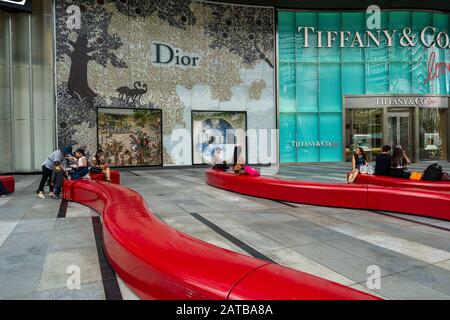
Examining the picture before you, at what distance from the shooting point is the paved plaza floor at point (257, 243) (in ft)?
12.4

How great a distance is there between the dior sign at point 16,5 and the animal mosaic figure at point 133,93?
17.8 feet

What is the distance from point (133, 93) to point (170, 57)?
9.80 ft

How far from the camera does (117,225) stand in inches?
177

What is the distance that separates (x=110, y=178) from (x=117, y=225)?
8297 mm

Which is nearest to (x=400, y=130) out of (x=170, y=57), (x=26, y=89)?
(x=170, y=57)

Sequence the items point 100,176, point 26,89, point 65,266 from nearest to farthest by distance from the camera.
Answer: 1. point 65,266
2. point 100,176
3. point 26,89

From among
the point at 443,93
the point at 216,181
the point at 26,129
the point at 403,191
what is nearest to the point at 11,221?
the point at 216,181

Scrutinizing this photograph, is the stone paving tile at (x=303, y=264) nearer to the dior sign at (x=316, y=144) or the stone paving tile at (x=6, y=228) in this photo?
the stone paving tile at (x=6, y=228)

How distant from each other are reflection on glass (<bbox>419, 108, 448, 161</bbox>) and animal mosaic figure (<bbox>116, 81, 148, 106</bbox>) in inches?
693

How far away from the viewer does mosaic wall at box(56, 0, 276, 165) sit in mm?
18516

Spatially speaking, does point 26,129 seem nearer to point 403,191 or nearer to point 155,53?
point 155,53

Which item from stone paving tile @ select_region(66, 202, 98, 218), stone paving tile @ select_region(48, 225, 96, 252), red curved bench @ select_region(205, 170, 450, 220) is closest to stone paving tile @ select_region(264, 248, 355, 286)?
stone paving tile @ select_region(48, 225, 96, 252)

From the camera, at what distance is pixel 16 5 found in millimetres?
16688

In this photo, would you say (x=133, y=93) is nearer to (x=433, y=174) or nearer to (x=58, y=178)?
(x=58, y=178)
